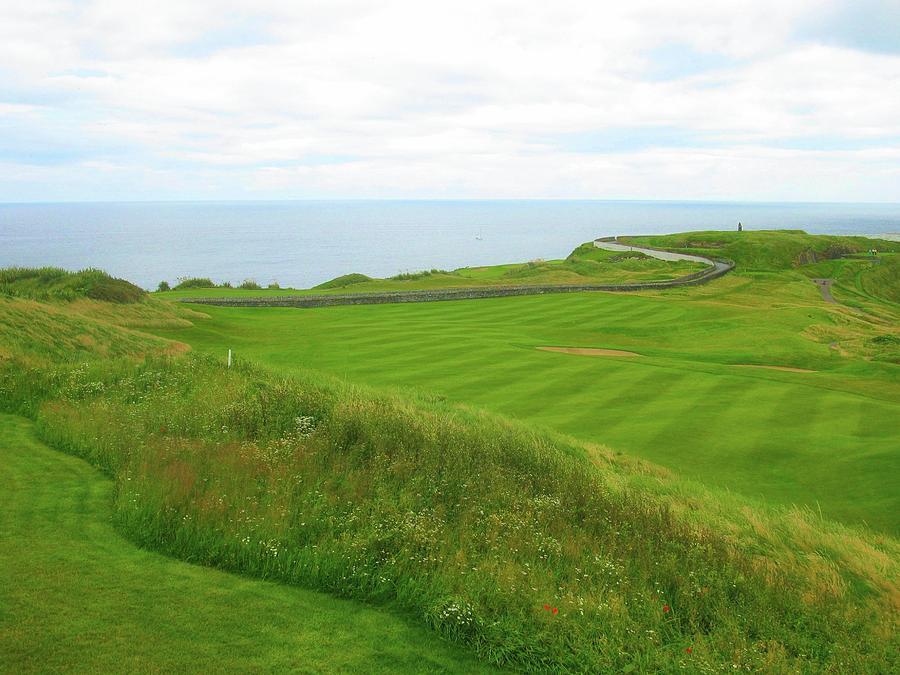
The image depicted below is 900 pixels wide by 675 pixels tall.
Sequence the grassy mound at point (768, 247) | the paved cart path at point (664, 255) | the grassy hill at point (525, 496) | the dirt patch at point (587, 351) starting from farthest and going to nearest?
the grassy mound at point (768, 247) → the paved cart path at point (664, 255) → the dirt patch at point (587, 351) → the grassy hill at point (525, 496)

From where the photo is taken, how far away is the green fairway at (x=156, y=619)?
18.6ft

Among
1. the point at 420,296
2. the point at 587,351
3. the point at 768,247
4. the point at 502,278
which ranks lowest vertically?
the point at 587,351

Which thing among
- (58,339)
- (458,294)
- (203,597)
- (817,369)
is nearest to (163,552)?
(203,597)

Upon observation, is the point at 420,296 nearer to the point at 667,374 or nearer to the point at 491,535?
the point at 667,374

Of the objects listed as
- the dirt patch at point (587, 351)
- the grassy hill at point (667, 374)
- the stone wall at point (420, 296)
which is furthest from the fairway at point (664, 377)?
the stone wall at point (420, 296)

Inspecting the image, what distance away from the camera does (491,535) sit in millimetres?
8641

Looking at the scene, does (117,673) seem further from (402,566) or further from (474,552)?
(474,552)

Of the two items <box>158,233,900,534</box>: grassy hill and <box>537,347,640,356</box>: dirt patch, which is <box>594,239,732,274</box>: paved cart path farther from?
<box>537,347,640,356</box>: dirt patch

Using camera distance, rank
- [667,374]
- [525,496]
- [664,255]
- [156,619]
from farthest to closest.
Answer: [664,255] < [667,374] < [525,496] < [156,619]

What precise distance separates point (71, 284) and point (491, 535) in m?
24.2

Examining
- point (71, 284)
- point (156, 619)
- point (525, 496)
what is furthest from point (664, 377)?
point (71, 284)

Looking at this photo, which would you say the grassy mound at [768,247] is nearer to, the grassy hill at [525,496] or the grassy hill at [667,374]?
the grassy hill at [667,374]

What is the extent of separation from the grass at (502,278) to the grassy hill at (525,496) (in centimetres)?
2884

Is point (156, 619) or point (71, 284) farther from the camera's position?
point (71, 284)
